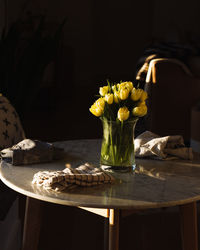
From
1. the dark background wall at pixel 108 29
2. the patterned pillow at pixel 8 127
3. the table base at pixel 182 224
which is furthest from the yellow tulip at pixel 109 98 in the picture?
the dark background wall at pixel 108 29

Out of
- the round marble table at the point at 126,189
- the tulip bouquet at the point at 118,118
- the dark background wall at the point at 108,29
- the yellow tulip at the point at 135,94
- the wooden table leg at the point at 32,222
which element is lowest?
the wooden table leg at the point at 32,222

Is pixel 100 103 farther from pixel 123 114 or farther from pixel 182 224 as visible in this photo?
pixel 182 224

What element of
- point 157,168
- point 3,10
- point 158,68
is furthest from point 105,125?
point 3,10

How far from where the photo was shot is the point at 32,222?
58.3 inches

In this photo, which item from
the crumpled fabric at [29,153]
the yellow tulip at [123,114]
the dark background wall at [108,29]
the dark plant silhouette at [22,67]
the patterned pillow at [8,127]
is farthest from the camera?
the dark background wall at [108,29]

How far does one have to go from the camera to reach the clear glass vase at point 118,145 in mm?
1275

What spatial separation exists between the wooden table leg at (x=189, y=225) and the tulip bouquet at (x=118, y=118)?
28cm

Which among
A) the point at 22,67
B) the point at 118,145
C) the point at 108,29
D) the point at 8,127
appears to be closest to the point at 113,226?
the point at 118,145

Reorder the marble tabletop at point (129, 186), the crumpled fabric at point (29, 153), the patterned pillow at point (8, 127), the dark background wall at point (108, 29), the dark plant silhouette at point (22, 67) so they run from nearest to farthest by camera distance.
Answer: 1. the marble tabletop at point (129, 186)
2. the crumpled fabric at point (29, 153)
3. the patterned pillow at point (8, 127)
4. the dark plant silhouette at point (22, 67)
5. the dark background wall at point (108, 29)

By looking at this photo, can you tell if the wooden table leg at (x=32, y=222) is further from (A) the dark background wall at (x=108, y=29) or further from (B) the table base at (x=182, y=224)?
(A) the dark background wall at (x=108, y=29)

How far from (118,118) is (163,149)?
29 centimetres

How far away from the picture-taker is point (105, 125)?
1.29 metres

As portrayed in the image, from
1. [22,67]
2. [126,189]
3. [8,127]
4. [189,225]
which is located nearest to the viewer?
[126,189]

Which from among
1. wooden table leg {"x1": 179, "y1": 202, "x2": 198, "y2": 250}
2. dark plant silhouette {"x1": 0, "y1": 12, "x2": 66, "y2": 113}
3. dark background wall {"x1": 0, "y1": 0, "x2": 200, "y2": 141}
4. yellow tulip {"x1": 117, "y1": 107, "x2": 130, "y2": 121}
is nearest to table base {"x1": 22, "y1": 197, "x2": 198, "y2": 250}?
wooden table leg {"x1": 179, "y1": 202, "x2": 198, "y2": 250}
